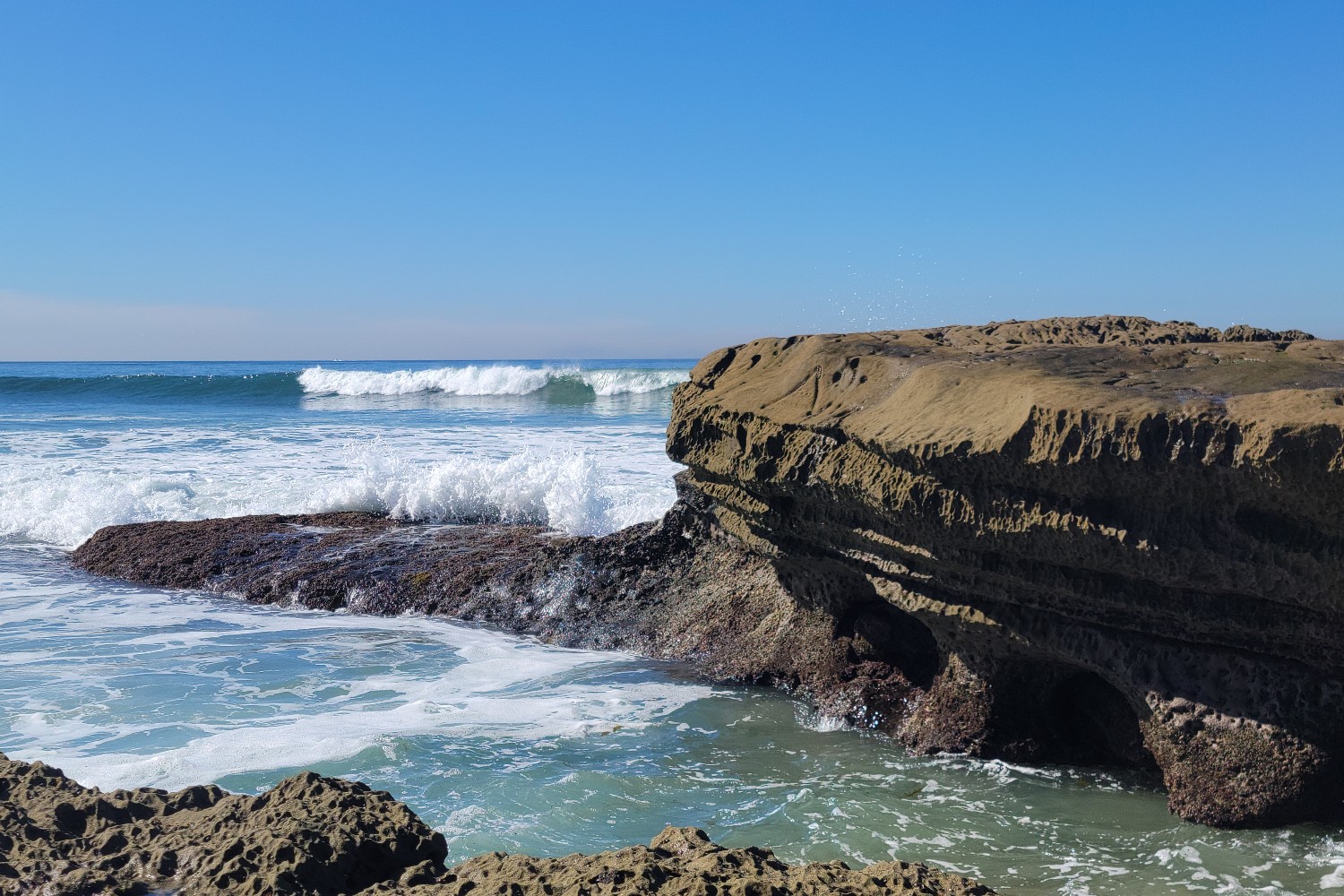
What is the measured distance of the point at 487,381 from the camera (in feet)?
131

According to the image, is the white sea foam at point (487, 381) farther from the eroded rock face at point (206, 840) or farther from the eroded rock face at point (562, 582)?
the eroded rock face at point (206, 840)

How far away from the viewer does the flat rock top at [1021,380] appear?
3.29 meters

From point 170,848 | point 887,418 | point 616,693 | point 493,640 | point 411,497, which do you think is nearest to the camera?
point 170,848

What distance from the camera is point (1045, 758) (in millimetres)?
4473

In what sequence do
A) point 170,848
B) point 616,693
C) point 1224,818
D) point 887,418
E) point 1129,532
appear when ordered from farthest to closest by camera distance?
point 616,693 < point 887,418 < point 1224,818 < point 1129,532 < point 170,848

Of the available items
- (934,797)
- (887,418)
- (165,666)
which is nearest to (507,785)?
(934,797)

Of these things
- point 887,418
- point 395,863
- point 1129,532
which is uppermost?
point 887,418

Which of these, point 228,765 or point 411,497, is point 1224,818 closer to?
point 228,765

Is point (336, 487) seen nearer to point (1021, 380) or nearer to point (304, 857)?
point (1021, 380)

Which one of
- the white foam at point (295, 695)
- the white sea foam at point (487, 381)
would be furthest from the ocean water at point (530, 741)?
the white sea foam at point (487, 381)

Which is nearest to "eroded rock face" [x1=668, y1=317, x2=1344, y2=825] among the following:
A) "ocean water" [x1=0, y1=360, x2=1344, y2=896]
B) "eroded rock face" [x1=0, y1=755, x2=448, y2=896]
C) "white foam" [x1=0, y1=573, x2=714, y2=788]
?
"ocean water" [x1=0, y1=360, x2=1344, y2=896]

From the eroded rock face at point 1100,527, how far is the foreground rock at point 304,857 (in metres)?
1.63

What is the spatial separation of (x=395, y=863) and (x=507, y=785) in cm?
176

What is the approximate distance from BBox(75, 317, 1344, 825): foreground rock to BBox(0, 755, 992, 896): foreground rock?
1644 mm
